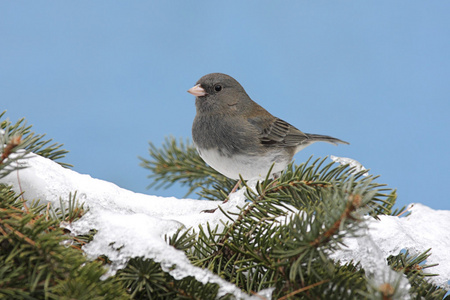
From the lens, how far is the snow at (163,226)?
2.41 ft

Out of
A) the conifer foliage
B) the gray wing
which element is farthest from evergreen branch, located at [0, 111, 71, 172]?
the gray wing

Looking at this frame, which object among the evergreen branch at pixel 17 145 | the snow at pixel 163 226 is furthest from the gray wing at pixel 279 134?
the evergreen branch at pixel 17 145

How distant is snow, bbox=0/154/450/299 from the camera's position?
0.74 m

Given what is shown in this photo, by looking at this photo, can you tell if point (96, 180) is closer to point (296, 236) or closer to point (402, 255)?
point (296, 236)

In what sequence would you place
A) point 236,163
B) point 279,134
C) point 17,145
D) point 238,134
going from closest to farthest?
point 17,145, point 236,163, point 238,134, point 279,134

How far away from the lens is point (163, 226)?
88 cm

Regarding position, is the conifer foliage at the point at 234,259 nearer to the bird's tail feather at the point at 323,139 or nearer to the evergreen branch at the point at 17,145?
the evergreen branch at the point at 17,145

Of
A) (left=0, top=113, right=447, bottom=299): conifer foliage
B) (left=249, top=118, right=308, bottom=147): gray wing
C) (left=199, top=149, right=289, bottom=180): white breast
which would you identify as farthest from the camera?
(left=249, top=118, right=308, bottom=147): gray wing

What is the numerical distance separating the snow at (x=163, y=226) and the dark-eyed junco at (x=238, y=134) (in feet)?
1.29

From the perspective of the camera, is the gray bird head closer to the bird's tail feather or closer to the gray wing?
the gray wing

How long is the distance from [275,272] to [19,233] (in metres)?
0.46

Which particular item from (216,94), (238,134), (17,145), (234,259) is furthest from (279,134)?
(17,145)

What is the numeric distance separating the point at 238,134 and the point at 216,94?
0.34 meters

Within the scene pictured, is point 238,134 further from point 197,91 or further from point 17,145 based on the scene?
point 17,145
